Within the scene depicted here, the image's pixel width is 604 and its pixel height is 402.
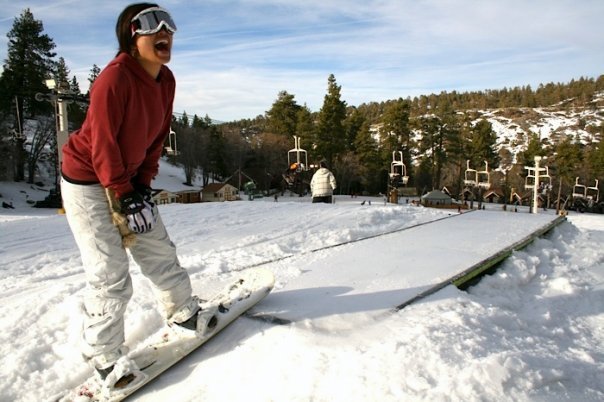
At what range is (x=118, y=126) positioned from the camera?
200cm

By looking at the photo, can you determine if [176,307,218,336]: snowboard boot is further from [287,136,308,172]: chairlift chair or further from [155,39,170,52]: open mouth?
[287,136,308,172]: chairlift chair

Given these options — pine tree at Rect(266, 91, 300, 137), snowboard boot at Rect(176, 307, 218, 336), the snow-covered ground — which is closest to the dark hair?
snowboard boot at Rect(176, 307, 218, 336)

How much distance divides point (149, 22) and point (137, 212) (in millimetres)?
1002

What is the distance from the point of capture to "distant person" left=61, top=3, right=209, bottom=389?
6.50ft

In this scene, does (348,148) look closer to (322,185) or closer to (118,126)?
(322,185)

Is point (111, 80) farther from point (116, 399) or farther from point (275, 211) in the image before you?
point (275, 211)

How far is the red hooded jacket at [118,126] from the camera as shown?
1.96 meters

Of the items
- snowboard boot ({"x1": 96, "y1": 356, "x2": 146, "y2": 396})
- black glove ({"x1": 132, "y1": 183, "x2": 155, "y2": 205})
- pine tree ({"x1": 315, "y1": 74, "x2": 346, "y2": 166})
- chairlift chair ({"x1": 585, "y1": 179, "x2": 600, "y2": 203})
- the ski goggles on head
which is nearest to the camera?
snowboard boot ({"x1": 96, "y1": 356, "x2": 146, "y2": 396})

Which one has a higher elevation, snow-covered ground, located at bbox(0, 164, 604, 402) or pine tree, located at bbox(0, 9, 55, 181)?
pine tree, located at bbox(0, 9, 55, 181)

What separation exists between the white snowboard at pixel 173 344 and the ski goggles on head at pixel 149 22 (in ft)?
5.48

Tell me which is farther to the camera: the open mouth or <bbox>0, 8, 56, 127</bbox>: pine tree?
<bbox>0, 8, 56, 127</bbox>: pine tree

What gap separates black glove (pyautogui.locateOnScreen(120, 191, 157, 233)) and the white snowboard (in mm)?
698

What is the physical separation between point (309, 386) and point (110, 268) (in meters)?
1.17

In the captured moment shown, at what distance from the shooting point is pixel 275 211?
8836 millimetres
